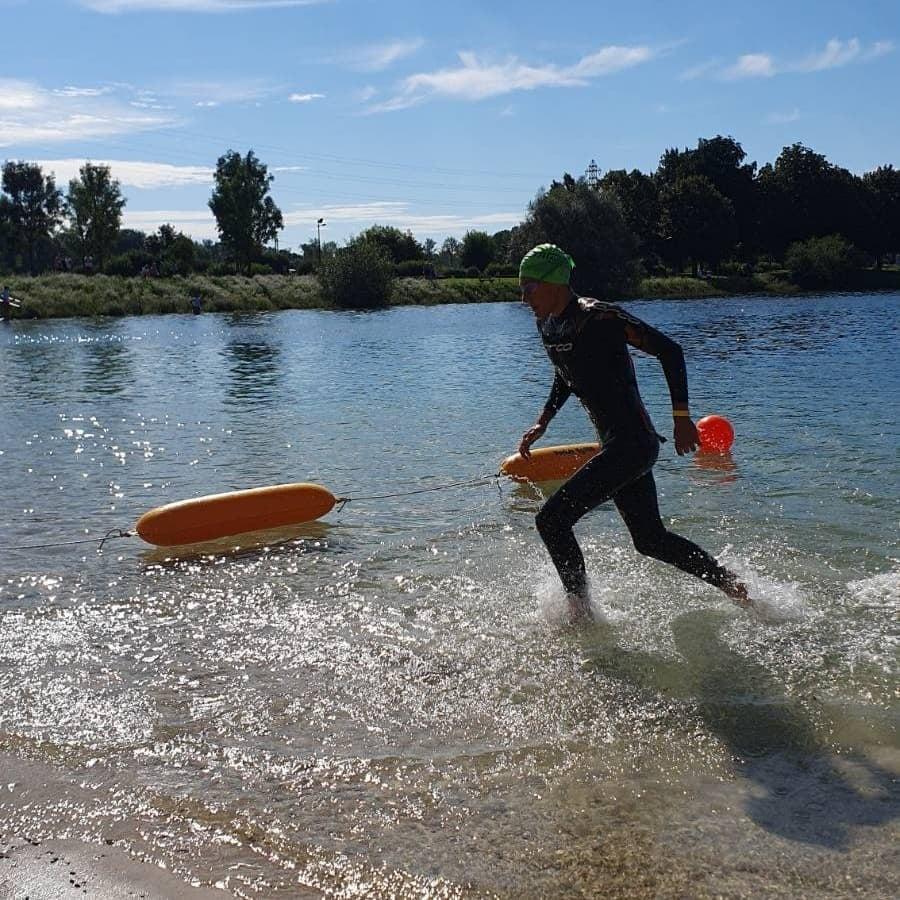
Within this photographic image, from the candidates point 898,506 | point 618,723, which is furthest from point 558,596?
point 898,506

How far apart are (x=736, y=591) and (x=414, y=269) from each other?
94.3m

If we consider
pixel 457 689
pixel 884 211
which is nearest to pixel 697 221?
pixel 884 211

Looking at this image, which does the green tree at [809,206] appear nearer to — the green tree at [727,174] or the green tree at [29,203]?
the green tree at [727,174]

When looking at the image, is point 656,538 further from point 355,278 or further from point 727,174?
point 727,174

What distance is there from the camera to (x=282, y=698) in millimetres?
5344

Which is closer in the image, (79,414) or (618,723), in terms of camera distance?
(618,723)

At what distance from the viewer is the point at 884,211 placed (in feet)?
357

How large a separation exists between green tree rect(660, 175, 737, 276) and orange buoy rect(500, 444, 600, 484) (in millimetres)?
90506

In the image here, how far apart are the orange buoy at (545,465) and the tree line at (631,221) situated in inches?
2842

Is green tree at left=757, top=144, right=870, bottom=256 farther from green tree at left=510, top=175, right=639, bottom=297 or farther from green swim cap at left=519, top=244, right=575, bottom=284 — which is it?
green swim cap at left=519, top=244, right=575, bottom=284

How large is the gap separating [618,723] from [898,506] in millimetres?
5896

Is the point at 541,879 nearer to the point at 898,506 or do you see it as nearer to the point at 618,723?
the point at 618,723

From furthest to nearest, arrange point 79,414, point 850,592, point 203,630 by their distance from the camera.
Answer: point 79,414 < point 850,592 < point 203,630

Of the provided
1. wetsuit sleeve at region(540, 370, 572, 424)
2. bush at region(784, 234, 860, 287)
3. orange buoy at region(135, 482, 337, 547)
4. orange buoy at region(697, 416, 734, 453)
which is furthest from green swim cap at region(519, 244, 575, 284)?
bush at region(784, 234, 860, 287)
